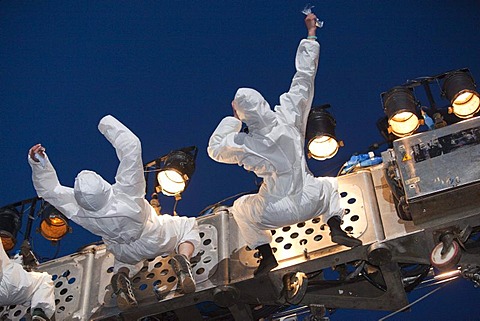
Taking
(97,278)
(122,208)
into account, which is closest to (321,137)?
(122,208)

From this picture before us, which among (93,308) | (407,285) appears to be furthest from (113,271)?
(407,285)

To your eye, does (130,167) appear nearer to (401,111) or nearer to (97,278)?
(97,278)

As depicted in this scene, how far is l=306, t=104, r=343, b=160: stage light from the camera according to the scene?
6195 millimetres

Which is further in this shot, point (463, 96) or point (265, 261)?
point (463, 96)

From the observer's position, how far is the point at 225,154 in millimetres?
5824

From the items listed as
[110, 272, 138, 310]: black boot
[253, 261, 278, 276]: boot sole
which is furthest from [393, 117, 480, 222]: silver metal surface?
[110, 272, 138, 310]: black boot

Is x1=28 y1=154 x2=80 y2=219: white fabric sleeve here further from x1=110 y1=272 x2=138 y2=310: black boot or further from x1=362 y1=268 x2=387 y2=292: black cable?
x1=362 y1=268 x2=387 y2=292: black cable

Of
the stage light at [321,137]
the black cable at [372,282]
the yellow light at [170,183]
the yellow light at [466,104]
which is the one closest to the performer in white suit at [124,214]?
the yellow light at [170,183]

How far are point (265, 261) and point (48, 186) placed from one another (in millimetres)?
1764

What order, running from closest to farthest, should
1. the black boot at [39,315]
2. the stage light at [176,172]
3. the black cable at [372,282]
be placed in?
the black cable at [372,282], the black boot at [39,315], the stage light at [176,172]

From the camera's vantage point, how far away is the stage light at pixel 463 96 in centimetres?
595

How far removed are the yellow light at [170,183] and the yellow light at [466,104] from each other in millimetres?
2224

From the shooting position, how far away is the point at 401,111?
596 cm

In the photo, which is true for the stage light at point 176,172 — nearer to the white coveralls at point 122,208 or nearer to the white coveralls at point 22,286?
the white coveralls at point 122,208
